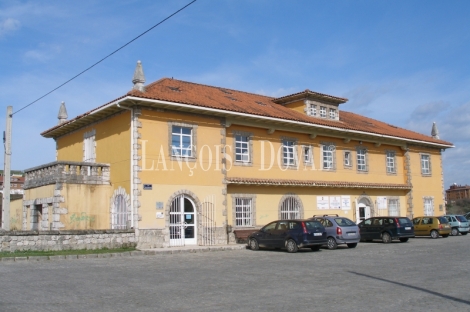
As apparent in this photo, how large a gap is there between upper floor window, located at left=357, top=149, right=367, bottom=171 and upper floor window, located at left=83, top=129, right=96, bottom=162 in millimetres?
16426

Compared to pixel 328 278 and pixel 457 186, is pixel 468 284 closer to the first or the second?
pixel 328 278

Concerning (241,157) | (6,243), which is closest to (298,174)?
(241,157)

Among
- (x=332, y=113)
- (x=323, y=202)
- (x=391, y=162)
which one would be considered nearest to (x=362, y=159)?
(x=391, y=162)

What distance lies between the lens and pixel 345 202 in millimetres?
31766

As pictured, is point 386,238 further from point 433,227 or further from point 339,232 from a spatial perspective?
point 433,227

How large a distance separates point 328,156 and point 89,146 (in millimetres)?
13797

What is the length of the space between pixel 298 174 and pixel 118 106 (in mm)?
11203

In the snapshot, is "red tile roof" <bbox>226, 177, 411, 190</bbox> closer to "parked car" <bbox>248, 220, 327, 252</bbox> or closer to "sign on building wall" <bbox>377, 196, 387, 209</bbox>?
"sign on building wall" <bbox>377, 196, 387, 209</bbox>

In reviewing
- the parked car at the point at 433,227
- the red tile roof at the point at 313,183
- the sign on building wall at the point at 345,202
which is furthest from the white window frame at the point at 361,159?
the parked car at the point at 433,227

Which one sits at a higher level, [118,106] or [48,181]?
[118,106]

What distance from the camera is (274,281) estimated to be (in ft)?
40.7

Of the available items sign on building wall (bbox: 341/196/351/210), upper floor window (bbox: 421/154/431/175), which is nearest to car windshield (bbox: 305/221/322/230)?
sign on building wall (bbox: 341/196/351/210)

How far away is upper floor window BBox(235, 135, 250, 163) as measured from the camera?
26.4 m

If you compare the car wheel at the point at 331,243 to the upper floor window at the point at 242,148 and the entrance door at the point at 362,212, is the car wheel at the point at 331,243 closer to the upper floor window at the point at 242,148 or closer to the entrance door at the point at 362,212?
the upper floor window at the point at 242,148
